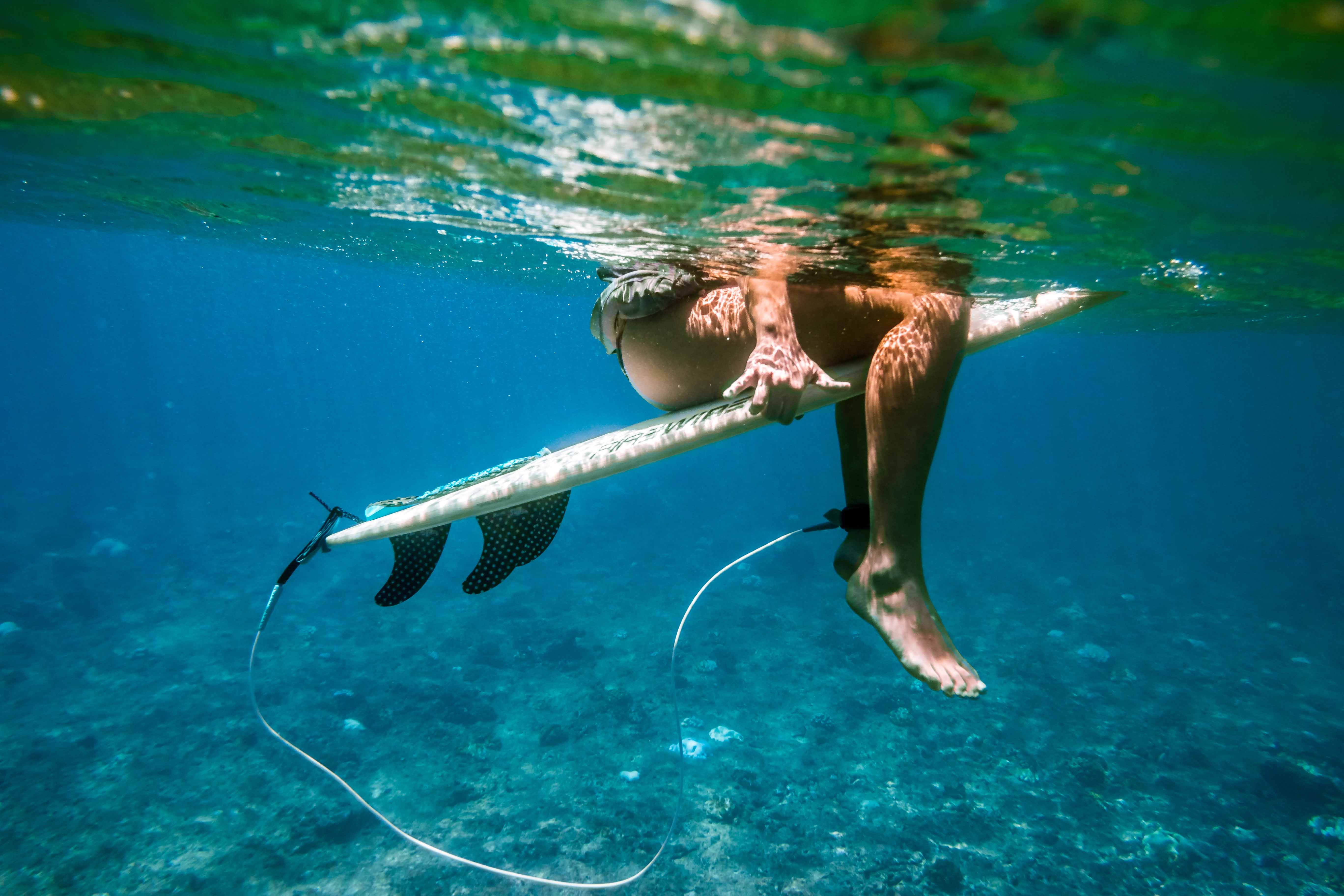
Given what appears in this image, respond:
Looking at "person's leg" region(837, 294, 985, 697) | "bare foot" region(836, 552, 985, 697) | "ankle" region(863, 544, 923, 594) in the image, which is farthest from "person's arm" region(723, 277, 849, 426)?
"bare foot" region(836, 552, 985, 697)

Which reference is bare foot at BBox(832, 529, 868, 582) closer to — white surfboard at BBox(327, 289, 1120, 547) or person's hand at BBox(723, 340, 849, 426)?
white surfboard at BBox(327, 289, 1120, 547)

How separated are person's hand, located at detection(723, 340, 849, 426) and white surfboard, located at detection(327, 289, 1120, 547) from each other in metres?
0.08

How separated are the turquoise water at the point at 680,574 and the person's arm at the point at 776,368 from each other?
118 cm

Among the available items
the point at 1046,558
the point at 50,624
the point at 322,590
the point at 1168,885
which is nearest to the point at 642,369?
the point at 1168,885

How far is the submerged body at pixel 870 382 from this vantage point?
9.75 ft

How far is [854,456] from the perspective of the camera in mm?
4141

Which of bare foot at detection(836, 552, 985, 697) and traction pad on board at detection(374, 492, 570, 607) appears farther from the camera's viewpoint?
traction pad on board at detection(374, 492, 570, 607)

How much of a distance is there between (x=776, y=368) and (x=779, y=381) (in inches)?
5.1

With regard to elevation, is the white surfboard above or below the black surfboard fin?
above

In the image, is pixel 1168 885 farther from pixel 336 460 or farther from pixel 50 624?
pixel 336 460

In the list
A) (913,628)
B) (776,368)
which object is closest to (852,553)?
(913,628)

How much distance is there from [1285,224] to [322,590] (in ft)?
70.9

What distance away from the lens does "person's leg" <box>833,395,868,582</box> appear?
13.0 ft

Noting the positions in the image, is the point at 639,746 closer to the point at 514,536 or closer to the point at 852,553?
the point at 514,536
